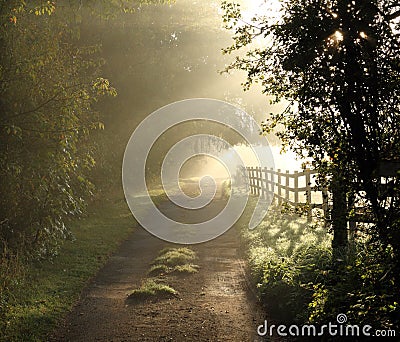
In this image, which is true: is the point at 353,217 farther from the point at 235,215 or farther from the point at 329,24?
the point at 235,215

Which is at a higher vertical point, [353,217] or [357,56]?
[357,56]

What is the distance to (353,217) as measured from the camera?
A: 4.54m

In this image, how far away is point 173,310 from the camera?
312 inches

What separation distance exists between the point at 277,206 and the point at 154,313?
1248 cm

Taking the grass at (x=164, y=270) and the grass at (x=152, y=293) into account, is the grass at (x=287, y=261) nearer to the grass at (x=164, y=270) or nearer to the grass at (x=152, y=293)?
the grass at (x=164, y=270)

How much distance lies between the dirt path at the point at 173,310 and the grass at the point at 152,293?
18cm

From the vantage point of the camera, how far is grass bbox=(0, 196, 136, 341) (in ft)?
23.4

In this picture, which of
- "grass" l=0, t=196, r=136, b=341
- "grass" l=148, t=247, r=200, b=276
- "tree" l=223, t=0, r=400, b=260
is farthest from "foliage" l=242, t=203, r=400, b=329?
"grass" l=0, t=196, r=136, b=341

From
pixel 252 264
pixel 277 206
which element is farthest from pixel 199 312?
pixel 277 206

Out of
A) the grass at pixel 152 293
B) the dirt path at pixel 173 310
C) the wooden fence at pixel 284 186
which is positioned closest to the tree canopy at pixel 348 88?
the dirt path at pixel 173 310

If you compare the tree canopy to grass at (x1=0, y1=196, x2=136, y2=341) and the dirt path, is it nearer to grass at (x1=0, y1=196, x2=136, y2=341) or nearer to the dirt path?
the dirt path

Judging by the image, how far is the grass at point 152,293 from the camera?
865cm

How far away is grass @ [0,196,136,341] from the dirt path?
281 mm

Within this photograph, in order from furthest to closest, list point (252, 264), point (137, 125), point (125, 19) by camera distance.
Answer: point (137, 125), point (125, 19), point (252, 264)
